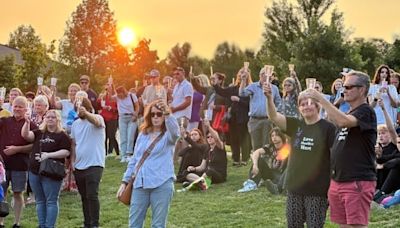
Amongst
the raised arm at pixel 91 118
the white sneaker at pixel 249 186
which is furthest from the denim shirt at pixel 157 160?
the white sneaker at pixel 249 186

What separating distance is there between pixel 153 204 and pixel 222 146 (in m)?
5.63

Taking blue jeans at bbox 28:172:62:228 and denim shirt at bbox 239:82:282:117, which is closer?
blue jeans at bbox 28:172:62:228

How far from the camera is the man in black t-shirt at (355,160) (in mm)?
5238

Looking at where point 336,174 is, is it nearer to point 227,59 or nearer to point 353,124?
point 353,124

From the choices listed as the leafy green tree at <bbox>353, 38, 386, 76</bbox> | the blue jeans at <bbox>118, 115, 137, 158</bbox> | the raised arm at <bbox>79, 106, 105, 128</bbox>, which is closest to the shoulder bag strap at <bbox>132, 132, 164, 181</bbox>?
the raised arm at <bbox>79, 106, 105, 128</bbox>

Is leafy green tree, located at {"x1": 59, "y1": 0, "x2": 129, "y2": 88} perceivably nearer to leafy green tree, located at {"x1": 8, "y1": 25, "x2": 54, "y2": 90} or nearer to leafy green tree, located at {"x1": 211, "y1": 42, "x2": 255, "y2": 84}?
leafy green tree, located at {"x1": 211, "y1": 42, "x2": 255, "y2": 84}

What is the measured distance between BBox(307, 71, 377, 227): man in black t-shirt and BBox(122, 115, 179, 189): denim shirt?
1.66 metres

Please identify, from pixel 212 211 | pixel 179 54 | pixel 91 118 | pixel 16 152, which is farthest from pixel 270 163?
pixel 179 54

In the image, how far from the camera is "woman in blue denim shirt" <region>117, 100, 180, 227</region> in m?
6.15

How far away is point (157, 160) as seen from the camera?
247 inches

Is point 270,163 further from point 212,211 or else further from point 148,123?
point 148,123

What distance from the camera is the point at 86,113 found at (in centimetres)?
774

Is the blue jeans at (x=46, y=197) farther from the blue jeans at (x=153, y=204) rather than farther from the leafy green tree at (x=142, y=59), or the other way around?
the leafy green tree at (x=142, y=59)

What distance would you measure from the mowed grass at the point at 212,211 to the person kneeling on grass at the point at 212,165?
0.74 ft
